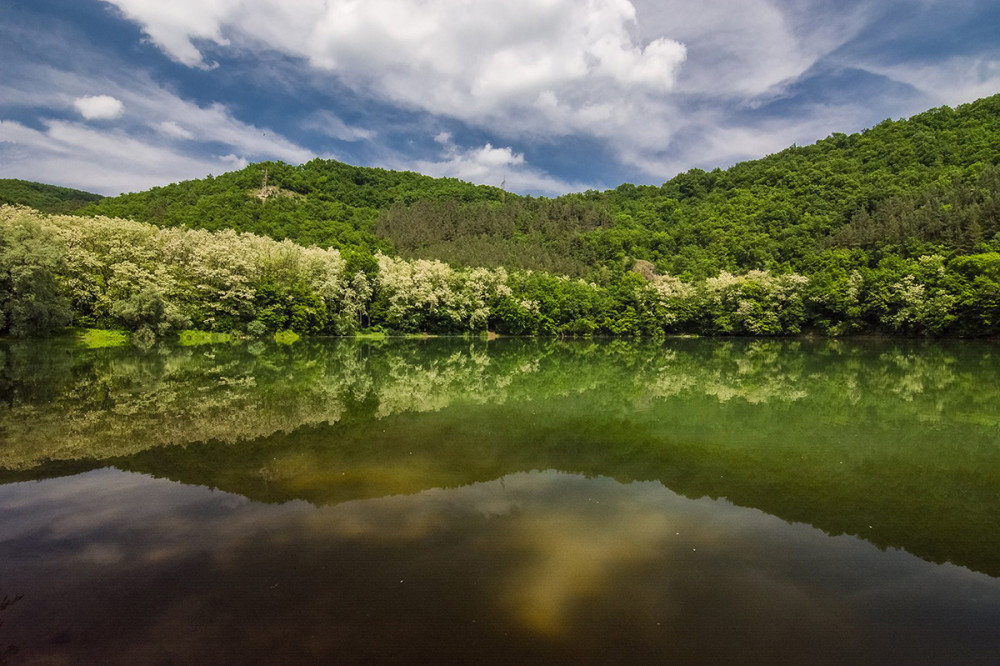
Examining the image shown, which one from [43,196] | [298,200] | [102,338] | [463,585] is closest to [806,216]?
[298,200]

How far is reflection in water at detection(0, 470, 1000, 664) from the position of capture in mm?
5488

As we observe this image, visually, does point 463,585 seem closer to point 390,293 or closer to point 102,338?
point 102,338

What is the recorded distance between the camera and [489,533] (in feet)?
26.6

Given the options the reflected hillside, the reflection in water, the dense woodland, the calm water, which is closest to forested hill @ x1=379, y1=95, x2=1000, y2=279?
the dense woodland

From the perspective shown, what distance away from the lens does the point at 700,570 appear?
723cm

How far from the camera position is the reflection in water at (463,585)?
5.49m

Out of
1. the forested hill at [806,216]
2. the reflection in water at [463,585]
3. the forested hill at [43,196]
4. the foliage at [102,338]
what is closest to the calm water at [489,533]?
the reflection in water at [463,585]

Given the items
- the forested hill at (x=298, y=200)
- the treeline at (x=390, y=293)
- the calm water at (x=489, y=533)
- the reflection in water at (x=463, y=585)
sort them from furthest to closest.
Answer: the forested hill at (x=298, y=200) < the treeline at (x=390, y=293) < the calm water at (x=489, y=533) < the reflection in water at (x=463, y=585)

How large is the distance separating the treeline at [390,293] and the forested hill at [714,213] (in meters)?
8.20

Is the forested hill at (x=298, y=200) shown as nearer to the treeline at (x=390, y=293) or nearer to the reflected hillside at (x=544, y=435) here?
the treeline at (x=390, y=293)

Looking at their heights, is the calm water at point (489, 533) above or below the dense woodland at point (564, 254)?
below

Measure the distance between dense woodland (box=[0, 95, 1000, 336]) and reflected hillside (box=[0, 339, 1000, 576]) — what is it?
79.8 feet

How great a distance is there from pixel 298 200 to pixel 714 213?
3677 inches

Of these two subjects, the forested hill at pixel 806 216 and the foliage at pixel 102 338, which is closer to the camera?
the foliage at pixel 102 338
